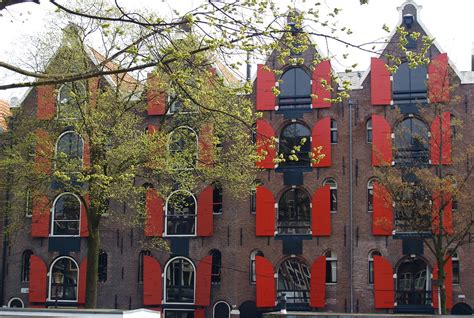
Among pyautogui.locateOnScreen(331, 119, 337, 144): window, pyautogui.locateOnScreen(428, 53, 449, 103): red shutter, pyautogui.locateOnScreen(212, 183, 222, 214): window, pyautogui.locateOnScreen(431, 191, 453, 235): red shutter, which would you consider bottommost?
pyautogui.locateOnScreen(431, 191, 453, 235): red shutter

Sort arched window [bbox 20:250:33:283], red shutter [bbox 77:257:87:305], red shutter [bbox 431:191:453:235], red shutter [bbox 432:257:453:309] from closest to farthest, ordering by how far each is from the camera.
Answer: red shutter [bbox 431:191:453:235], red shutter [bbox 432:257:453:309], red shutter [bbox 77:257:87:305], arched window [bbox 20:250:33:283]

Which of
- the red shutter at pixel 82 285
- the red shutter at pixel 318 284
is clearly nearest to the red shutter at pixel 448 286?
the red shutter at pixel 318 284

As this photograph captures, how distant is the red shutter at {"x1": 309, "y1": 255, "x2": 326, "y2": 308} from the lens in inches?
1177

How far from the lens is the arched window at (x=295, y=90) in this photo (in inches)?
1240

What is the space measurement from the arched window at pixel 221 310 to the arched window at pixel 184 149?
264 inches

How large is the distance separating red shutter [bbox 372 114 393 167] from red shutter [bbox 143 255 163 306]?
1005cm

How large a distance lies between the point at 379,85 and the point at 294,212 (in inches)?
248

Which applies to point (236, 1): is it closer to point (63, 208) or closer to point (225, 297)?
point (225, 297)

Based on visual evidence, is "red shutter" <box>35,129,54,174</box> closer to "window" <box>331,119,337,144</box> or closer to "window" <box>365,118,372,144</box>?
"window" <box>331,119,337,144</box>

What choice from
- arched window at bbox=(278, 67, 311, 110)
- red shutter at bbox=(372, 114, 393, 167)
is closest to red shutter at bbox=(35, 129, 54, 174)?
arched window at bbox=(278, 67, 311, 110)

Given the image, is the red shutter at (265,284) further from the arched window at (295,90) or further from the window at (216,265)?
the arched window at (295,90)

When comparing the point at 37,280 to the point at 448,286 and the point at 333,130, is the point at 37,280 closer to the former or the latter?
the point at 333,130

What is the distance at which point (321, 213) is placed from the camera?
3036 centimetres

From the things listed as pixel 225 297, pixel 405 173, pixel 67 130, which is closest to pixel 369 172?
Result: pixel 405 173
